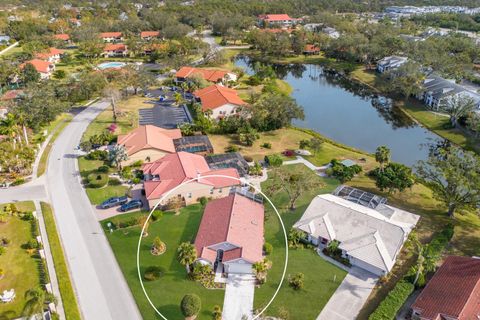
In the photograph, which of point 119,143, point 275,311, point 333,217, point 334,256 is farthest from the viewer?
point 119,143

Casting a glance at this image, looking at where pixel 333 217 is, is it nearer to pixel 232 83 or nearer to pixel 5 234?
pixel 5 234

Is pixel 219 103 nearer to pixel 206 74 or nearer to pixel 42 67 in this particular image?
pixel 206 74

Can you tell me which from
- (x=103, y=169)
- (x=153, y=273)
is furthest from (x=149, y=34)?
(x=153, y=273)

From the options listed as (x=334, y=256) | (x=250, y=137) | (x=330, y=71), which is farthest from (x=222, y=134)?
(x=330, y=71)

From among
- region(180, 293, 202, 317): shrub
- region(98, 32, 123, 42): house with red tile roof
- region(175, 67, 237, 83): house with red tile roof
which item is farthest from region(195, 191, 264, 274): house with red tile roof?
region(98, 32, 123, 42): house with red tile roof

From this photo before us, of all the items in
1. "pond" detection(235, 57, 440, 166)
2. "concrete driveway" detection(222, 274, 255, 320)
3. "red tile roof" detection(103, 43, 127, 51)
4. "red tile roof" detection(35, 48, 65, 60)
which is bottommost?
"pond" detection(235, 57, 440, 166)

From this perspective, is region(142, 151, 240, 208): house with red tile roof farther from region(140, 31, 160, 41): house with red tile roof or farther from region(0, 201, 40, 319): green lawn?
region(140, 31, 160, 41): house with red tile roof

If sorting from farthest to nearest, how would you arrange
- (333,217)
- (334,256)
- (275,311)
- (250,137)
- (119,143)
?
(250,137), (119,143), (333,217), (334,256), (275,311)
